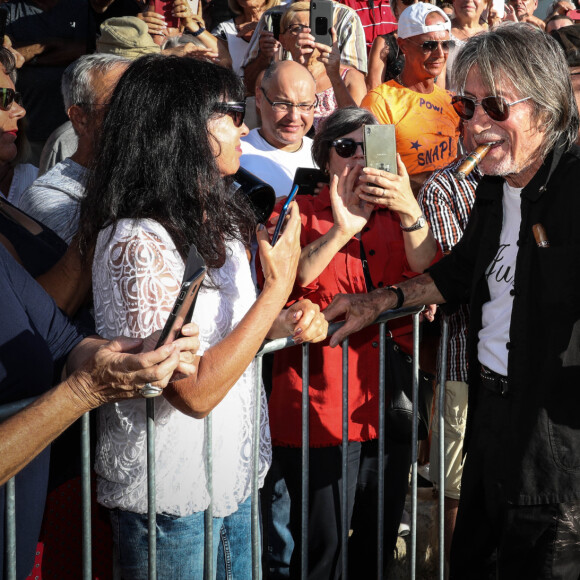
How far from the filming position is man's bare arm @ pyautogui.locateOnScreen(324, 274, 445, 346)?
2.91 m

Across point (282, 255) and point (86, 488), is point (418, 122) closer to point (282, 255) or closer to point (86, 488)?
point (282, 255)

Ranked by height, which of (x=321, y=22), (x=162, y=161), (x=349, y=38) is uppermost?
(x=349, y=38)

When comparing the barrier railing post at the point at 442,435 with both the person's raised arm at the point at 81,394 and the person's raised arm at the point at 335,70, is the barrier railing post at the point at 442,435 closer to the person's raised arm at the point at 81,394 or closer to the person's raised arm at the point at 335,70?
the person's raised arm at the point at 81,394

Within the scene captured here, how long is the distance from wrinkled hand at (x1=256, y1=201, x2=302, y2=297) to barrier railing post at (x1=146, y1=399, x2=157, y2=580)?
500 millimetres

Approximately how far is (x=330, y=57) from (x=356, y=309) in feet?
8.75

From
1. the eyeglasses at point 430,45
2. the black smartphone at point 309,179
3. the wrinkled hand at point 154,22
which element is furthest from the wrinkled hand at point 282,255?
the wrinkled hand at point 154,22

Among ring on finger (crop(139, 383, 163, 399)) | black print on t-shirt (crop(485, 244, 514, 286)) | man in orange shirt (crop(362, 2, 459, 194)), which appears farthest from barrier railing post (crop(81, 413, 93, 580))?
man in orange shirt (crop(362, 2, 459, 194))

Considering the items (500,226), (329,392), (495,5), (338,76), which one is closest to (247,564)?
(329,392)

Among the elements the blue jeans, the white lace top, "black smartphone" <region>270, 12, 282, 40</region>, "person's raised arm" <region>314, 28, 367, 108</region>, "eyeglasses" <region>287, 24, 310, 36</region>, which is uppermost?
"black smartphone" <region>270, 12, 282, 40</region>

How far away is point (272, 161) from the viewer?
4.33 m

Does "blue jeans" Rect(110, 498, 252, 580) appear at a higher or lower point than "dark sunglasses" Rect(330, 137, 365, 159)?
lower

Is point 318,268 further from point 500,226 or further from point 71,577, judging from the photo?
point 71,577

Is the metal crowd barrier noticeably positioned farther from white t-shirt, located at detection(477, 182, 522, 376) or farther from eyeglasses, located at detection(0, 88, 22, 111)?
eyeglasses, located at detection(0, 88, 22, 111)

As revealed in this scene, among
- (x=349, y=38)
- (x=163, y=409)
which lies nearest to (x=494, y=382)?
(x=163, y=409)
